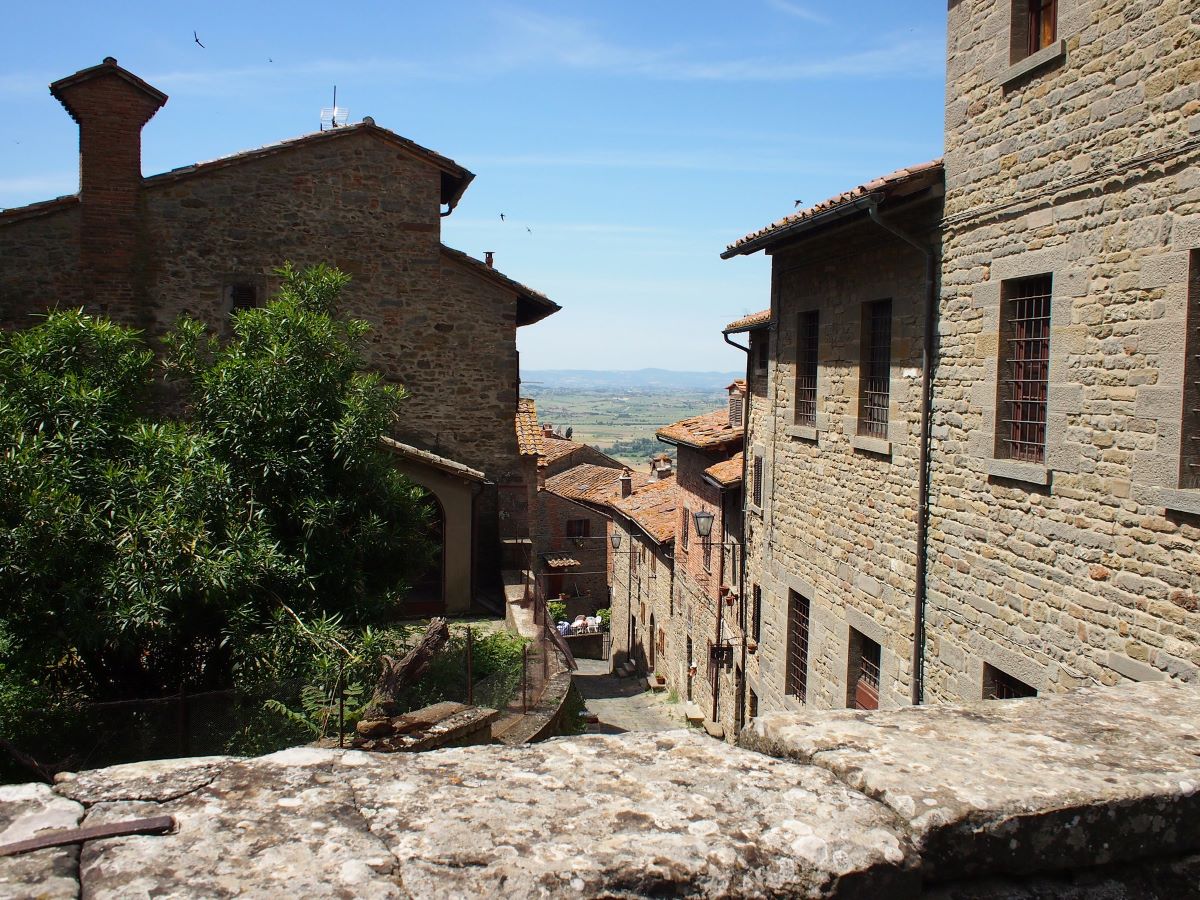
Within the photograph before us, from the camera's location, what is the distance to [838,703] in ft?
37.5

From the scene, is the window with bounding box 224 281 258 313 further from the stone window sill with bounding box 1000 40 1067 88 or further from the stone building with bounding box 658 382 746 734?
the stone window sill with bounding box 1000 40 1067 88

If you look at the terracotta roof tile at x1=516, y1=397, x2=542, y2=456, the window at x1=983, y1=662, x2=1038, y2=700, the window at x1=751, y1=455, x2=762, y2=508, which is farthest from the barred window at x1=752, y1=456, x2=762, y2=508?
the window at x1=983, y1=662, x2=1038, y2=700

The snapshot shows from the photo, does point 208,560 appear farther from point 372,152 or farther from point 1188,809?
point 372,152

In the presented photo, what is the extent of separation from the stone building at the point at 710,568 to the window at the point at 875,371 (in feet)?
19.9

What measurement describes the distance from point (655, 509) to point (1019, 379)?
64.3 ft

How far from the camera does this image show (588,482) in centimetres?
4406

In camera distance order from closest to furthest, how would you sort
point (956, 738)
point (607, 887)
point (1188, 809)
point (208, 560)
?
point (607, 887), point (1188, 809), point (956, 738), point (208, 560)

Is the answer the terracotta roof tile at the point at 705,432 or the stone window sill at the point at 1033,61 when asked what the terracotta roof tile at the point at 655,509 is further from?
the stone window sill at the point at 1033,61

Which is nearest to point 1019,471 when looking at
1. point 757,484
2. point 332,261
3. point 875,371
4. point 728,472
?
point 875,371

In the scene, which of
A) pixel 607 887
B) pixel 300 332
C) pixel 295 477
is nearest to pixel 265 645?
pixel 295 477

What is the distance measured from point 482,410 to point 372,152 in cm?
467

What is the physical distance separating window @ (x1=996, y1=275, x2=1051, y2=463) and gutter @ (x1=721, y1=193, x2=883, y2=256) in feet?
5.54

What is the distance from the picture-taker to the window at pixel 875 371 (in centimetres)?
1070

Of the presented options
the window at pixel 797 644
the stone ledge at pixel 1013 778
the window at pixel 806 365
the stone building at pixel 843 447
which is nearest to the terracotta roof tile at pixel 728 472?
the stone building at pixel 843 447
